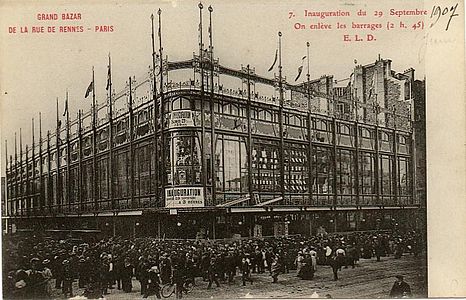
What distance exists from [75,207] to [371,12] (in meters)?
1.94

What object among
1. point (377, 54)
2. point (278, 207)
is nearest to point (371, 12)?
point (377, 54)

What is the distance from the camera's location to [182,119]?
317 centimetres

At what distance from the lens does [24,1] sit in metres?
3.09

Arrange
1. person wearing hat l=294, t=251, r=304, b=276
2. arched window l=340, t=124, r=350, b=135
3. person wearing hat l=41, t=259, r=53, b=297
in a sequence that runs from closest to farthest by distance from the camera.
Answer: person wearing hat l=41, t=259, r=53, b=297, person wearing hat l=294, t=251, r=304, b=276, arched window l=340, t=124, r=350, b=135

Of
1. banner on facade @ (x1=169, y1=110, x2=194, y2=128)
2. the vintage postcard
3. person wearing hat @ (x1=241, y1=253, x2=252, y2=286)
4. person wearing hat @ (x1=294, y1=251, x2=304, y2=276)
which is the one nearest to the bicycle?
the vintage postcard

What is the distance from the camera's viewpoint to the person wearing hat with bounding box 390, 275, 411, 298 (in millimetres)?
3199

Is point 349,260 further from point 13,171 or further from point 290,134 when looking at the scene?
point 13,171

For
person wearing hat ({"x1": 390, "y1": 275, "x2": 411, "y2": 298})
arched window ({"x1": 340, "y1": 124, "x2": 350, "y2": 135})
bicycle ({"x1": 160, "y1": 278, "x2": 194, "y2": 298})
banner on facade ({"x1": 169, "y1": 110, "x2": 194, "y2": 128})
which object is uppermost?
banner on facade ({"x1": 169, "y1": 110, "x2": 194, "y2": 128})

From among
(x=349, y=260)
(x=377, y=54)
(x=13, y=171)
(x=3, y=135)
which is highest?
(x=377, y=54)

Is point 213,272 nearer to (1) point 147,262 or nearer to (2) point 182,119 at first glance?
(1) point 147,262

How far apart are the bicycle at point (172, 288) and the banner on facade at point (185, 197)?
41cm

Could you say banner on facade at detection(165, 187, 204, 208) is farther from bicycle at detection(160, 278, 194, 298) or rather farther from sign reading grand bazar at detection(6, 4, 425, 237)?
bicycle at detection(160, 278, 194, 298)

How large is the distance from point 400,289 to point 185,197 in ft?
4.21

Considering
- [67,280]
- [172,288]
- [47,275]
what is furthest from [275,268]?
[47,275]
